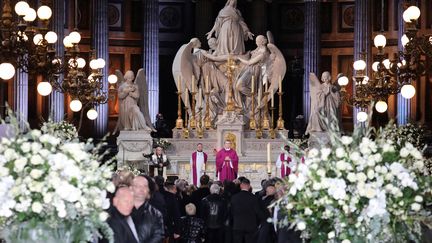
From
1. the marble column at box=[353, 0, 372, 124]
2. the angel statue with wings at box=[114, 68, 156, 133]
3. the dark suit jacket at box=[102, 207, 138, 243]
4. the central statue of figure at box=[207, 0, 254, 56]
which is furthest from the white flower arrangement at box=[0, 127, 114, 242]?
the marble column at box=[353, 0, 372, 124]

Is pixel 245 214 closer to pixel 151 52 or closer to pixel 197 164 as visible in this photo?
pixel 197 164

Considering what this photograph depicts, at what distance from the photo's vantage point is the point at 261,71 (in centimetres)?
3294

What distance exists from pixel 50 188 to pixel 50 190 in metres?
0.02

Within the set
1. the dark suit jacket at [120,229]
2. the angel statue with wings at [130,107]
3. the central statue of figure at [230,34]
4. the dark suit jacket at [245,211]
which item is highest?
the central statue of figure at [230,34]

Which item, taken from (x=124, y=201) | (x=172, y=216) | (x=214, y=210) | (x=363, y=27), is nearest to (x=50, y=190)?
(x=124, y=201)

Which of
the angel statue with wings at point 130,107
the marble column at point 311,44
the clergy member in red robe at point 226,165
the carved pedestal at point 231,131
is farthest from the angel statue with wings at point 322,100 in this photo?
the marble column at point 311,44

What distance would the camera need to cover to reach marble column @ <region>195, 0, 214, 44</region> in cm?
4506

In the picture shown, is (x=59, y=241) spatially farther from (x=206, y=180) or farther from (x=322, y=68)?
(x=322, y=68)

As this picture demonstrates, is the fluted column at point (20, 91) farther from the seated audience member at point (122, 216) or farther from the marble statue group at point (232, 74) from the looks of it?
the seated audience member at point (122, 216)

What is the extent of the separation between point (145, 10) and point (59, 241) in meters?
33.8

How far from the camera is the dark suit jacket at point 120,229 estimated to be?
34.1ft

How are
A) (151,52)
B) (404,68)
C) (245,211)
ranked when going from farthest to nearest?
(151,52) < (404,68) < (245,211)

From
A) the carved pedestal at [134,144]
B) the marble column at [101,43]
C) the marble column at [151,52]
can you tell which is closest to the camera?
the carved pedestal at [134,144]

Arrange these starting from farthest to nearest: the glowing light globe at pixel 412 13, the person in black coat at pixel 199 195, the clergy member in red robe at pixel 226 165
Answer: the clergy member in red robe at pixel 226 165
the glowing light globe at pixel 412 13
the person in black coat at pixel 199 195
